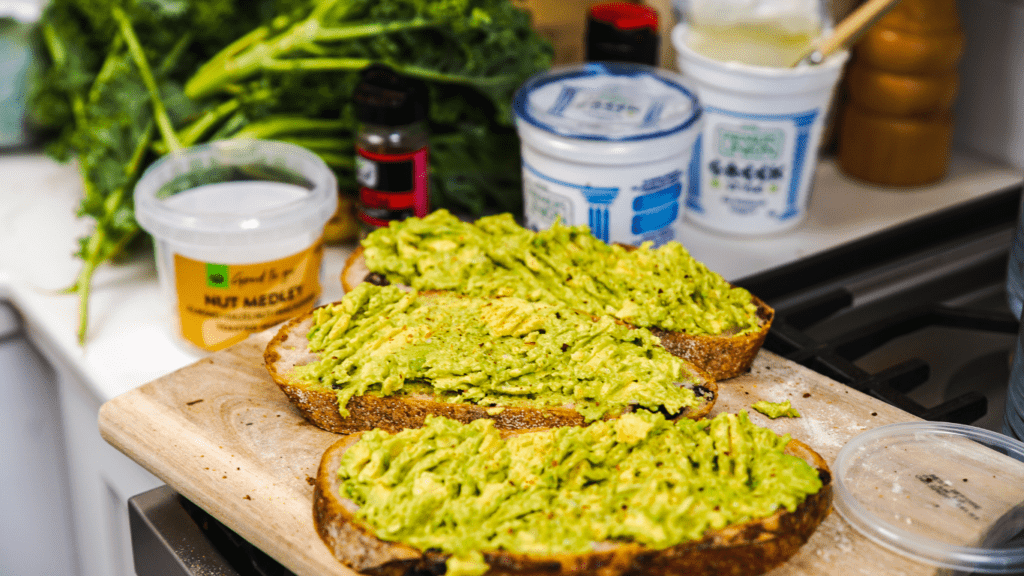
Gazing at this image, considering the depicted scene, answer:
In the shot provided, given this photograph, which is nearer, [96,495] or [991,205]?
[96,495]

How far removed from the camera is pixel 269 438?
1.34 metres

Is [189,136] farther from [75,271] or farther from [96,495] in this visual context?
[96,495]

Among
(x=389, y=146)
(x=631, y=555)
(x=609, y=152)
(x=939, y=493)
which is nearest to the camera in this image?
(x=631, y=555)

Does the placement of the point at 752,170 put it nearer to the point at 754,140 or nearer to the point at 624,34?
the point at 754,140

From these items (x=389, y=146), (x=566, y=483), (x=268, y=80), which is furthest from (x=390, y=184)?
(x=566, y=483)

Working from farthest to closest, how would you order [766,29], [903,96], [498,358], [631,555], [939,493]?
[903,96], [766,29], [498,358], [939,493], [631,555]

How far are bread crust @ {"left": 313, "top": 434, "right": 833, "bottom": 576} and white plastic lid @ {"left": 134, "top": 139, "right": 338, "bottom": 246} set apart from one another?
2.01ft

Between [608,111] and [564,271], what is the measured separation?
1.24ft

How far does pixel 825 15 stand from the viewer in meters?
1.94

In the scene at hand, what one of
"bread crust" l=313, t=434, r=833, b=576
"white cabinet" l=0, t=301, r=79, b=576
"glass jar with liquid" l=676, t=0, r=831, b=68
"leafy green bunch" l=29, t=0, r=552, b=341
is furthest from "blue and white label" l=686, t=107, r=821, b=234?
"white cabinet" l=0, t=301, r=79, b=576

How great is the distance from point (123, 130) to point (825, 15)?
4.73 feet

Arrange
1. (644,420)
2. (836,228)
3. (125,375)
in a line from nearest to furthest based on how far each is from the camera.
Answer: (644,420) → (125,375) → (836,228)

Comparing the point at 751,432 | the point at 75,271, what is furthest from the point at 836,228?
the point at 75,271

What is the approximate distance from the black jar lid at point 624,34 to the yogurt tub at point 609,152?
0.16m
